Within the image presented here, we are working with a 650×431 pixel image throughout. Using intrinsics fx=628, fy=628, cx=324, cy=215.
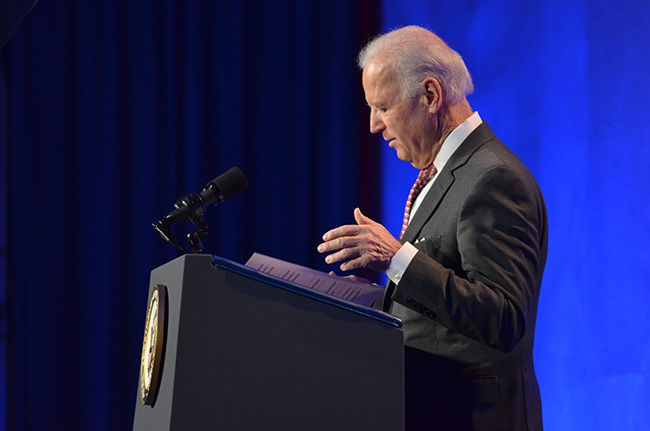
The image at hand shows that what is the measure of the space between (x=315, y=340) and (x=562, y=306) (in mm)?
1777

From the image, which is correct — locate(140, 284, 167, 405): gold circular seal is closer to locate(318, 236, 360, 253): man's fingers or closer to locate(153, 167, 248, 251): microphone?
locate(153, 167, 248, 251): microphone

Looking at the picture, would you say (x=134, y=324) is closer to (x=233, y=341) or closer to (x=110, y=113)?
(x=110, y=113)

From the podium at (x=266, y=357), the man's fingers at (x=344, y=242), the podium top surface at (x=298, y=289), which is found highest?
the man's fingers at (x=344, y=242)

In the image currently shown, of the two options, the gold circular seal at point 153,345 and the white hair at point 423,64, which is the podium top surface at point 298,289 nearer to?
the gold circular seal at point 153,345

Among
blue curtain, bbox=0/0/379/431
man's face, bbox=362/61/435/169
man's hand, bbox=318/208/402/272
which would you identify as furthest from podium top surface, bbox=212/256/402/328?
blue curtain, bbox=0/0/379/431

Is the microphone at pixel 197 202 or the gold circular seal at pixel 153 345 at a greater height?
the microphone at pixel 197 202

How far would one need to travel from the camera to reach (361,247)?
1.21 m

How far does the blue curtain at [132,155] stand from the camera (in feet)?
10.2

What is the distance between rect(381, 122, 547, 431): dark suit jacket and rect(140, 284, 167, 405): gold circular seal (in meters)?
0.46

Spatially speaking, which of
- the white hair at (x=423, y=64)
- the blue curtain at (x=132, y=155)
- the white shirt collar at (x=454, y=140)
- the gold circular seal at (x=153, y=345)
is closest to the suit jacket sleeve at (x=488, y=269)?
the white shirt collar at (x=454, y=140)

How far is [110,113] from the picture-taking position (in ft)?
10.8

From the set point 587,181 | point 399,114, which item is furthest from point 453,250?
point 587,181

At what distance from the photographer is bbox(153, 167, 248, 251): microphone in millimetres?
1293

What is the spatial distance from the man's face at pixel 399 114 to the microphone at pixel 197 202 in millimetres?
456
